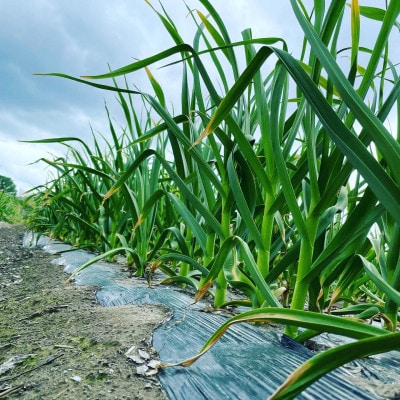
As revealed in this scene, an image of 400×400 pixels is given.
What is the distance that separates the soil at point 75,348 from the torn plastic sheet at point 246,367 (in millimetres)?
33

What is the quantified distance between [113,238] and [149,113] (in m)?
0.66

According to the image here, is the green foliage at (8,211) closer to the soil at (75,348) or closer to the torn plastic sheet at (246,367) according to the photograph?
the soil at (75,348)

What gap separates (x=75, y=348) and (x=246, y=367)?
317mm

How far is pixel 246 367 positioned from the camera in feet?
1.64

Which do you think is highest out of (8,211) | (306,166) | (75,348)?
(306,166)

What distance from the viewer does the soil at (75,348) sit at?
0.50 meters

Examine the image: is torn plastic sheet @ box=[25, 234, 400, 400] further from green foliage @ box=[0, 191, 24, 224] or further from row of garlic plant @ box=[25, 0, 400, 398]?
green foliage @ box=[0, 191, 24, 224]

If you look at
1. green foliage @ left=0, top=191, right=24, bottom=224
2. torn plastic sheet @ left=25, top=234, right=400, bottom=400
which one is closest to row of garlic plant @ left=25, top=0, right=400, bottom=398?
torn plastic sheet @ left=25, top=234, right=400, bottom=400

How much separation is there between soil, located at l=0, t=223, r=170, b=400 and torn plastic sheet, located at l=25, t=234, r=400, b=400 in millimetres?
33

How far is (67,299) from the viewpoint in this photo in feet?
3.35

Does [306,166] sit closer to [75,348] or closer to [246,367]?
[246,367]

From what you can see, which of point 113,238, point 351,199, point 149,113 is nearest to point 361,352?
point 351,199

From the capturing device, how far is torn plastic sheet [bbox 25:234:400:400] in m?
0.44

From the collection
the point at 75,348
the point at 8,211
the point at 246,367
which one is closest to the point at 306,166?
the point at 246,367
